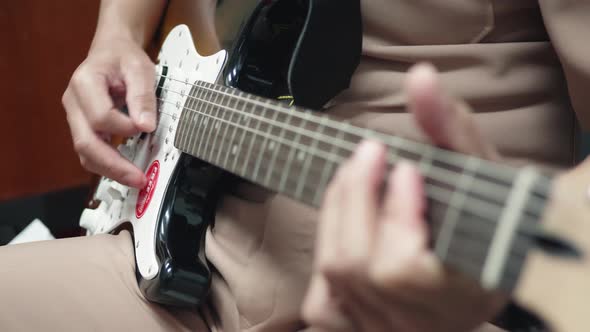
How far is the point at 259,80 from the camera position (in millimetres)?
633

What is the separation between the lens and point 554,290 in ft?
0.85

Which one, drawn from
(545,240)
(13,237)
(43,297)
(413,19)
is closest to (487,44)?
(413,19)

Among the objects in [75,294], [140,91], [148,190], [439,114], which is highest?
[439,114]

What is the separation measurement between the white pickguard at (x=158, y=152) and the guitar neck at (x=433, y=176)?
16 centimetres

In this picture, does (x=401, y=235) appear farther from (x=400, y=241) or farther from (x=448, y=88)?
(x=448, y=88)

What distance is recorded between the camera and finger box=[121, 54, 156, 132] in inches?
27.5

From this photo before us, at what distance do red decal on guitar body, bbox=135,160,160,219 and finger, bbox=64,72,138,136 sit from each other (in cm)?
6

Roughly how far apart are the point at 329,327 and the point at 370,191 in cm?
12

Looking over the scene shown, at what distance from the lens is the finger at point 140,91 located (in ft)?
2.29

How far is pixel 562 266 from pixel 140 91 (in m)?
0.60

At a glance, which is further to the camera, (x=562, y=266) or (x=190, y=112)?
(x=190, y=112)

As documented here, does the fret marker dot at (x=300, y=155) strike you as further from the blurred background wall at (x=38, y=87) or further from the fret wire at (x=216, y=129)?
the blurred background wall at (x=38, y=87)

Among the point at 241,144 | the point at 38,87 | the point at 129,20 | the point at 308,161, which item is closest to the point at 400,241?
the point at 308,161

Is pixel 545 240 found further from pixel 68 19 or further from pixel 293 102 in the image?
pixel 68 19
